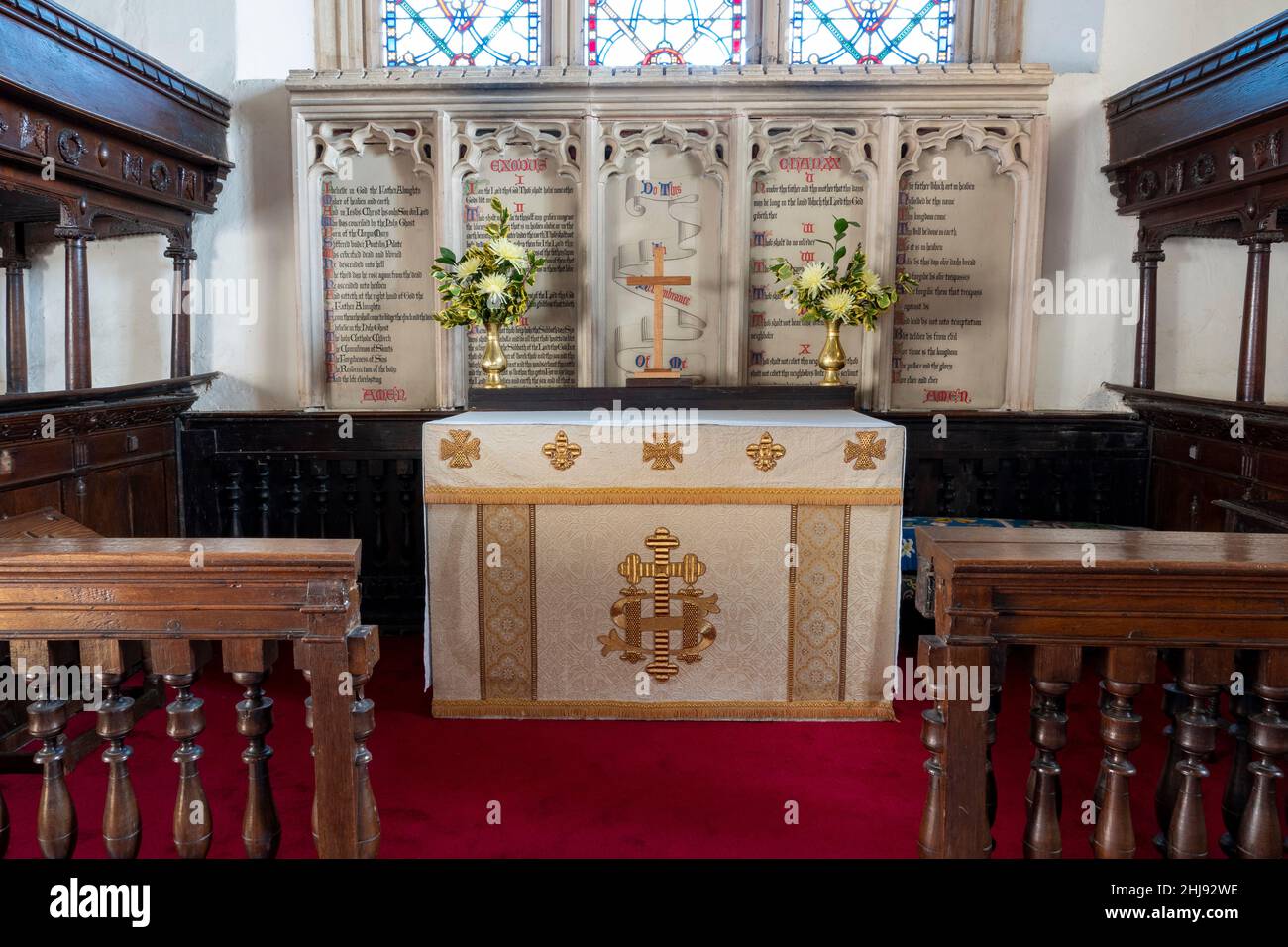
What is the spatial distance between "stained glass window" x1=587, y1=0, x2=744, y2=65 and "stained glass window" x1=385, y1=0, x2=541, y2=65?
336 millimetres

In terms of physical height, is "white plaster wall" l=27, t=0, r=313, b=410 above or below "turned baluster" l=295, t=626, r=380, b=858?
above

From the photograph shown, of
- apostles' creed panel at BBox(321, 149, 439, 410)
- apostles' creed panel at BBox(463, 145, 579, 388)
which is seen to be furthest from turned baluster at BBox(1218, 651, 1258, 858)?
apostles' creed panel at BBox(321, 149, 439, 410)

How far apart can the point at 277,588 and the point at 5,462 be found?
97.0 inches

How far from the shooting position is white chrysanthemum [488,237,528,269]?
13.8 ft

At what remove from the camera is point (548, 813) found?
9.20ft

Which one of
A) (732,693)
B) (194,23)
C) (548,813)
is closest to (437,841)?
(548,813)

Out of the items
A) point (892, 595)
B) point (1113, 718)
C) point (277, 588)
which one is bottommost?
point (892, 595)

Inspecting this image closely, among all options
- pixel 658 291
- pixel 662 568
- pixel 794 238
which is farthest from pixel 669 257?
pixel 662 568

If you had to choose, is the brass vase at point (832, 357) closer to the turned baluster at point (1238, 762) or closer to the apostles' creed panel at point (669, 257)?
the apostles' creed panel at point (669, 257)

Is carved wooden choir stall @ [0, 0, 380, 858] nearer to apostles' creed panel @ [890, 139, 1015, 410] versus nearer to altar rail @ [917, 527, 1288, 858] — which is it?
altar rail @ [917, 527, 1288, 858]

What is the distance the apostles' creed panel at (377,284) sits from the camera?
474 cm

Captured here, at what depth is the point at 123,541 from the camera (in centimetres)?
175

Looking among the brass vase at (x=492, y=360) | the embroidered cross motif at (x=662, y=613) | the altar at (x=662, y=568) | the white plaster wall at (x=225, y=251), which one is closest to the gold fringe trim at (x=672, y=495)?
the altar at (x=662, y=568)
